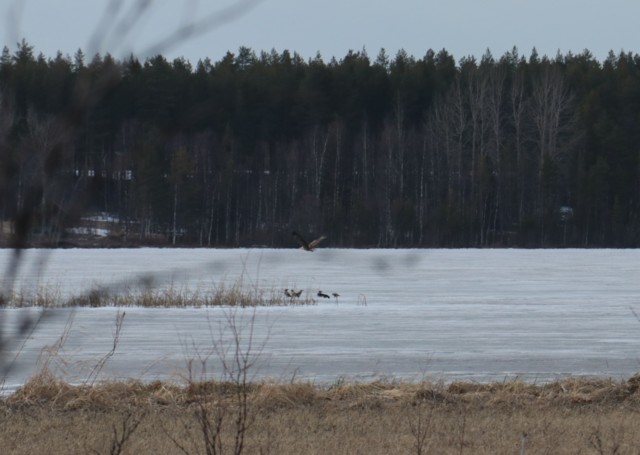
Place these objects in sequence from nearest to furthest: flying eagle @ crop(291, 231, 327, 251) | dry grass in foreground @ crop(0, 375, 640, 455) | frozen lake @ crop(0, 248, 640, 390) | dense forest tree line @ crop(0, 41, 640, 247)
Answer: dense forest tree line @ crop(0, 41, 640, 247) → flying eagle @ crop(291, 231, 327, 251) → dry grass in foreground @ crop(0, 375, 640, 455) → frozen lake @ crop(0, 248, 640, 390)

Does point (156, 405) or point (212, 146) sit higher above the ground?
point (212, 146)

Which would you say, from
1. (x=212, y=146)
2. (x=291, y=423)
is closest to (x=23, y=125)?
(x=212, y=146)

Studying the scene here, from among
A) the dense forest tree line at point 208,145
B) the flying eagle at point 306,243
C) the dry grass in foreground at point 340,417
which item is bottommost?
the dry grass in foreground at point 340,417

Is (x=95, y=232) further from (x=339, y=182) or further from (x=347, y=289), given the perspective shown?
(x=347, y=289)

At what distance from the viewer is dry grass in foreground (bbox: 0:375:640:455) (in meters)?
8.38

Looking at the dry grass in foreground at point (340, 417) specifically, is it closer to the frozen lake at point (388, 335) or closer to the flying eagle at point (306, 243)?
the frozen lake at point (388, 335)

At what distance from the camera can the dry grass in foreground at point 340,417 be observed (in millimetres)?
8383

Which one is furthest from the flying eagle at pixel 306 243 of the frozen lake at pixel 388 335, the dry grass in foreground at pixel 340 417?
the dry grass in foreground at pixel 340 417

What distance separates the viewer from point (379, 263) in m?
1.77

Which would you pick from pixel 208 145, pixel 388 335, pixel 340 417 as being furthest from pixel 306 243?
pixel 388 335

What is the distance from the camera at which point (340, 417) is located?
9.70m

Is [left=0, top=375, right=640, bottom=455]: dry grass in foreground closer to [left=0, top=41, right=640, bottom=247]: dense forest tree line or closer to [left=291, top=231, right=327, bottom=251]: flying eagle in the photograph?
[left=0, top=41, right=640, bottom=247]: dense forest tree line

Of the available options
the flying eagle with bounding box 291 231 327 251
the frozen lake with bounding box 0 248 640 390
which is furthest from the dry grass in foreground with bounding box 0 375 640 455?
the flying eagle with bounding box 291 231 327 251

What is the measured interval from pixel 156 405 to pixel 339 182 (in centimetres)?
757
